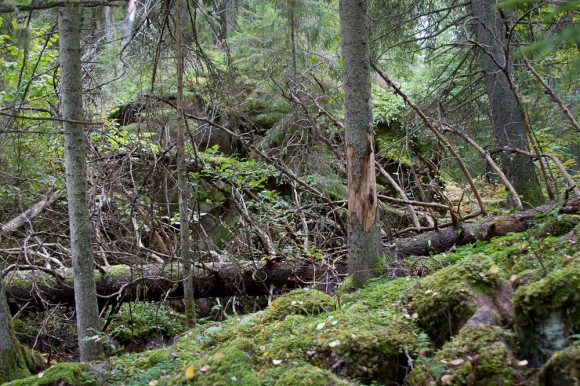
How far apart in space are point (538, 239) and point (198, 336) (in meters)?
3.15

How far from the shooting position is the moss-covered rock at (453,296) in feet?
10.3

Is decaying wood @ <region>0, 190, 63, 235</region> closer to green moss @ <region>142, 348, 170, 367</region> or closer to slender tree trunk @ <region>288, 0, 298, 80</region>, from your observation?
green moss @ <region>142, 348, 170, 367</region>

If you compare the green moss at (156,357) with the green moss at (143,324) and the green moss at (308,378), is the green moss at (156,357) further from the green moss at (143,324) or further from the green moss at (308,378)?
the green moss at (143,324)

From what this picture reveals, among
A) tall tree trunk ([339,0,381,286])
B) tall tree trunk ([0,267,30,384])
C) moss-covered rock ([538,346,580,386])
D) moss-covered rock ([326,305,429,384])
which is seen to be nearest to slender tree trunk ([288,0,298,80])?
tall tree trunk ([339,0,381,286])

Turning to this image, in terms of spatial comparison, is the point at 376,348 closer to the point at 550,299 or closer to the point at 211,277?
the point at 550,299

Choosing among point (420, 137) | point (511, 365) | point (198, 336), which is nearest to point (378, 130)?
point (420, 137)

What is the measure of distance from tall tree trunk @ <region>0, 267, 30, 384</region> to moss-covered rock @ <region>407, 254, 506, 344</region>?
3232mm

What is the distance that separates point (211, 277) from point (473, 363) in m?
4.49

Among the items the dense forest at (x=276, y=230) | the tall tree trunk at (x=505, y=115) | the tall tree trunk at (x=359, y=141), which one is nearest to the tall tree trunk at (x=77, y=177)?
the dense forest at (x=276, y=230)

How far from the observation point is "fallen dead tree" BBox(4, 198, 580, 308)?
6.16 metres

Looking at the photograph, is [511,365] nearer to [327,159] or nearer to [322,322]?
[322,322]

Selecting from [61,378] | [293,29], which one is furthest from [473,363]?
[293,29]

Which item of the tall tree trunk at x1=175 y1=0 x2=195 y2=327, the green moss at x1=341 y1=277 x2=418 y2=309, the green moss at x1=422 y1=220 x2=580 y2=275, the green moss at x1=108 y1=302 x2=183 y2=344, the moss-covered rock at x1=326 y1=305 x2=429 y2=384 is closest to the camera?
the moss-covered rock at x1=326 y1=305 x2=429 y2=384

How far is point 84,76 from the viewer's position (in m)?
6.31
